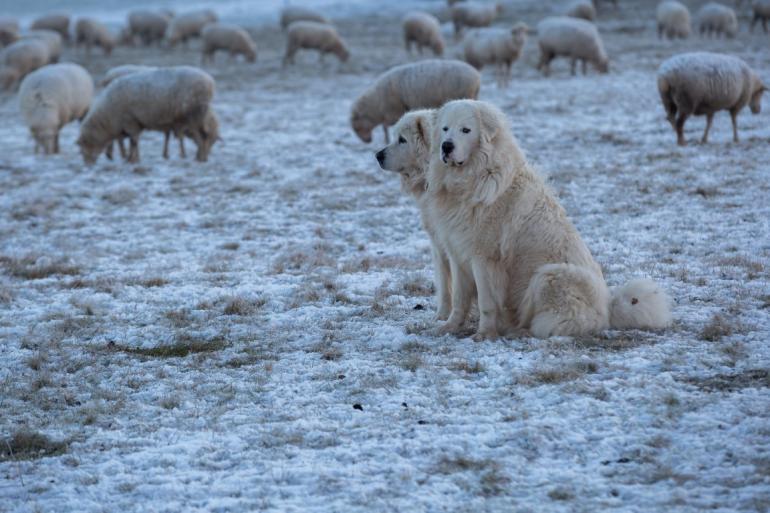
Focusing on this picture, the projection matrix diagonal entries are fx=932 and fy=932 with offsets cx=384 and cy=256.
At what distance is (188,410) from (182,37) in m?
30.2

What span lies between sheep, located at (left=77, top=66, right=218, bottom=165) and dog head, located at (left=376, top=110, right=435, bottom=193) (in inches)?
328

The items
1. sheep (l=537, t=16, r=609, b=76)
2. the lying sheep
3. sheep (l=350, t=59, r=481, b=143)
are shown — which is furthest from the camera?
the lying sheep

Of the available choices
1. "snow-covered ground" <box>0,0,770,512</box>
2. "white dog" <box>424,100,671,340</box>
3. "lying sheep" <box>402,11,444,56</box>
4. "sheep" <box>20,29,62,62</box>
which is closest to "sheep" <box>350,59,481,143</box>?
"snow-covered ground" <box>0,0,770,512</box>

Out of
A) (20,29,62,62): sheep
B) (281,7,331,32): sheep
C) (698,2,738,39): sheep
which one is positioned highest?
(698,2,738,39): sheep

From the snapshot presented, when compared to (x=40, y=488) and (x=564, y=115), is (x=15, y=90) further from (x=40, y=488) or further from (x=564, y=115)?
(x=40, y=488)

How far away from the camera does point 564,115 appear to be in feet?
53.3

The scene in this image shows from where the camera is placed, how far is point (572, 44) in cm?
2156

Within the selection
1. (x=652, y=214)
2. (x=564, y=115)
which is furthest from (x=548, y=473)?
(x=564, y=115)

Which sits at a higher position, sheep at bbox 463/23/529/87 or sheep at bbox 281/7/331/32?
sheep at bbox 281/7/331/32

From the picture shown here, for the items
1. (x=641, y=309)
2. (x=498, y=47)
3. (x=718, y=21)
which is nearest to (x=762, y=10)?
(x=718, y=21)

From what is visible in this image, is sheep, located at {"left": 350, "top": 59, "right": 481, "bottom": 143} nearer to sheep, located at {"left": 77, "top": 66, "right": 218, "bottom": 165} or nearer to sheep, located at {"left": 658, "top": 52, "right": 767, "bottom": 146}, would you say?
sheep, located at {"left": 77, "top": 66, "right": 218, "bottom": 165}

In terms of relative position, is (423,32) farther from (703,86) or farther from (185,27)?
(703,86)

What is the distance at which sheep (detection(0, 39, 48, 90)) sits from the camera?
2438 cm

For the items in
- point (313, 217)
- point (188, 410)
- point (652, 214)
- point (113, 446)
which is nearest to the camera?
point (113, 446)
